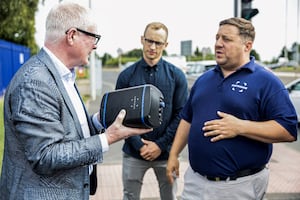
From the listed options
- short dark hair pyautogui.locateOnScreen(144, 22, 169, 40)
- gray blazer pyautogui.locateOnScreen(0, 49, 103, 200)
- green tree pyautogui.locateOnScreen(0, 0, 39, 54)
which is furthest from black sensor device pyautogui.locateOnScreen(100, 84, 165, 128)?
green tree pyautogui.locateOnScreen(0, 0, 39, 54)

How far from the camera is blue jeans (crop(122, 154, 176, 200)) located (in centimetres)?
358

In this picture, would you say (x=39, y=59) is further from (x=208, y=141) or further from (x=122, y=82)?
(x=122, y=82)

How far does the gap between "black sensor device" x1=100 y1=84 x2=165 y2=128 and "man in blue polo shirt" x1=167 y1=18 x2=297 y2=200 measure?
2.22 feet

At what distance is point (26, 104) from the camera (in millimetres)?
1840

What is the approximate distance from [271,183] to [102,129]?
3.98 m

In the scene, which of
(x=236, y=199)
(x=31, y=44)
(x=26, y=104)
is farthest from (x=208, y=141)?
(x=31, y=44)

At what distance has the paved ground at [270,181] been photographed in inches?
202

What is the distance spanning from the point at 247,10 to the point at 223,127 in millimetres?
3085

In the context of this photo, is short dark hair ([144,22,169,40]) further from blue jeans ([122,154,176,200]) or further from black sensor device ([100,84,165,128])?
black sensor device ([100,84,165,128])

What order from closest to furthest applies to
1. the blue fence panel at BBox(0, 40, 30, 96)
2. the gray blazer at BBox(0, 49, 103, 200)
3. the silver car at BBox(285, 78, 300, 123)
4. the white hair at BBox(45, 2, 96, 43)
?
the gray blazer at BBox(0, 49, 103, 200), the white hair at BBox(45, 2, 96, 43), the silver car at BBox(285, 78, 300, 123), the blue fence panel at BBox(0, 40, 30, 96)

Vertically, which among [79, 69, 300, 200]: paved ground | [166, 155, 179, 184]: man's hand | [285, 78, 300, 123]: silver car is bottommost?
[79, 69, 300, 200]: paved ground

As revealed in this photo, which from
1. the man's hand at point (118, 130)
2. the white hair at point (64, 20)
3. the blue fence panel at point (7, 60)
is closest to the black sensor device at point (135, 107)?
the man's hand at point (118, 130)

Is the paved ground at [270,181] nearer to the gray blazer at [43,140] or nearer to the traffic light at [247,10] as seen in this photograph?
the traffic light at [247,10]

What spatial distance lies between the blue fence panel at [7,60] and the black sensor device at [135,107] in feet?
53.9
